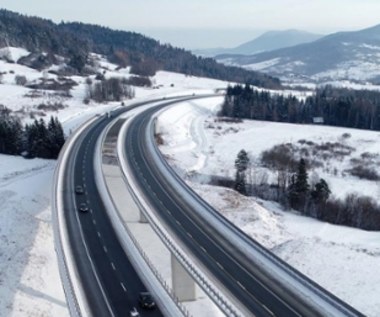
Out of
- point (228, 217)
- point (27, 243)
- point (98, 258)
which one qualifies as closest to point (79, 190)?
point (27, 243)

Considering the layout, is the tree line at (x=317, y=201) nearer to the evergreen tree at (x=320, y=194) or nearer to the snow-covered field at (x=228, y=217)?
the evergreen tree at (x=320, y=194)

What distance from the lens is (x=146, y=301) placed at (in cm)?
3669

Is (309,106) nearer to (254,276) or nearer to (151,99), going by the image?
(151,99)

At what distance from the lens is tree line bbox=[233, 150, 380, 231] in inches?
2995

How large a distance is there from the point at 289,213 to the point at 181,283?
1486 inches

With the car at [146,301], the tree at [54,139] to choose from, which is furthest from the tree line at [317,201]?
the car at [146,301]

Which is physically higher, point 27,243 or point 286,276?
point 286,276

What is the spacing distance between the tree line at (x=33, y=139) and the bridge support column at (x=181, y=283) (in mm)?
62089

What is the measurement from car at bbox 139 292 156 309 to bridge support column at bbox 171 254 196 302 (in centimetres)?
656

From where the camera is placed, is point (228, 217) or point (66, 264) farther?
point (228, 217)

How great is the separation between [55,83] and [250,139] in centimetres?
9682

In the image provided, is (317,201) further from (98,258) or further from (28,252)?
(28,252)

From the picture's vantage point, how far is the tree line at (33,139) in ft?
318

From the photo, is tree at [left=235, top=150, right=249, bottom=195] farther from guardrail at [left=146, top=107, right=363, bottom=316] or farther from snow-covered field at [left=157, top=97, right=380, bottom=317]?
guardrail at [left=146, top=107, right=363, bottom=316]
